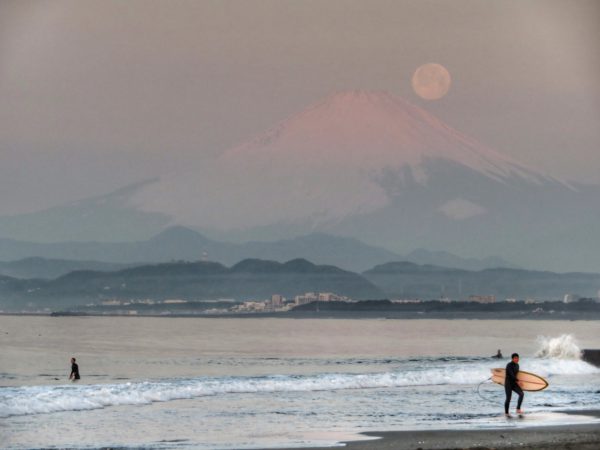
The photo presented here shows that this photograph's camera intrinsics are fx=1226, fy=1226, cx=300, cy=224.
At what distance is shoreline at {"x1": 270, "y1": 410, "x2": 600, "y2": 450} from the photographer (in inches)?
767

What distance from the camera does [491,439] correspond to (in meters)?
20.9

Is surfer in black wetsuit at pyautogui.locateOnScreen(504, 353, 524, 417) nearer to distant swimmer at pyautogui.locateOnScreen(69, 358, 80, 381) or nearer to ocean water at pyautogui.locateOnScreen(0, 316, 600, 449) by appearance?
ocean water at pyautogui.locateOnScreen(0, 316, 600, 449)

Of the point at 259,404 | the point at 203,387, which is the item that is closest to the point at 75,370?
the point at 203,387

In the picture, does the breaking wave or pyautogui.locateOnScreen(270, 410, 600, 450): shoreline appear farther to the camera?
the breaking wave

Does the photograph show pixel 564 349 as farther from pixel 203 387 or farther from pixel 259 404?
pixel 259 404

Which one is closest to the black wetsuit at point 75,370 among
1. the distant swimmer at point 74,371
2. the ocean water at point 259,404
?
the distant swimmer at point 74,371

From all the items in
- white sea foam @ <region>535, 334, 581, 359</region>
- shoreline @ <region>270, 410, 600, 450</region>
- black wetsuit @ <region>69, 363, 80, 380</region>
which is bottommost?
shoreline @ <region>270, 410, 600, 450</region>

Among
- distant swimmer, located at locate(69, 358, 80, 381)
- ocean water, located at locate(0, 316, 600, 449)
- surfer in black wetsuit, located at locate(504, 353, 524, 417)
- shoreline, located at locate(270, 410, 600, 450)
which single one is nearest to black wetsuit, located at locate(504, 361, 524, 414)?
surfer in black wetsuit, located at locate(504, 353, 524, 417)

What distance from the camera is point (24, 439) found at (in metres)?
21.9

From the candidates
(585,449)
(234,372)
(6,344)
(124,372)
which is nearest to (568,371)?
(234,372)

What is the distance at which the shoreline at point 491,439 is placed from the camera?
19484mm

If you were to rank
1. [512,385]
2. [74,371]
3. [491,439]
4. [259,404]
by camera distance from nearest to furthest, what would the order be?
[491,439]
[512,385]
[259,404]
[74,371]

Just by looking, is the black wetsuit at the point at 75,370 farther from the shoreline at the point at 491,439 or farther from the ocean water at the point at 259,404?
the shoreline at the point at 491,439

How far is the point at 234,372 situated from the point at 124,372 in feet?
15.7
